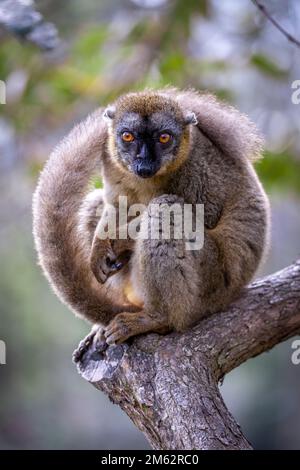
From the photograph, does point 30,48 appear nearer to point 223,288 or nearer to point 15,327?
point 223,288

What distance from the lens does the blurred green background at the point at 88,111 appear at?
327 inches

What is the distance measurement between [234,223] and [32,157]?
438 cm

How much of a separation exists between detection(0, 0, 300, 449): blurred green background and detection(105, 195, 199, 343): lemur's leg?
2023 mm

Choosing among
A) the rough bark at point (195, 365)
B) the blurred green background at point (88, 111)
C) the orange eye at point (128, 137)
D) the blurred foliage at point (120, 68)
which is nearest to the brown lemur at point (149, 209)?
the orange eye at point (128, 137)

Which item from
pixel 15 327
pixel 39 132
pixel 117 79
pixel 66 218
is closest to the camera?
pixel 66 218

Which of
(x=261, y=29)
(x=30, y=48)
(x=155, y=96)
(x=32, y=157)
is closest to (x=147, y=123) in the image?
(x=155, y=96)

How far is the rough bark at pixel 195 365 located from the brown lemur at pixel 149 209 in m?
0.15

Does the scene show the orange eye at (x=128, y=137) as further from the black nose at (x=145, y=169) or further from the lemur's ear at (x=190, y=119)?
the lemur's ear at (x=190, y=119)

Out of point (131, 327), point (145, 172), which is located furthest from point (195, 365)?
point (145, 172)

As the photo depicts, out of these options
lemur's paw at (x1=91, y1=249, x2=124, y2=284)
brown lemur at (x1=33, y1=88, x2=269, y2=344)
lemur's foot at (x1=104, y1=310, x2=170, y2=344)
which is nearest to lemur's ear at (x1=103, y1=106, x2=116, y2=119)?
brown lemur at (x1=33, y1=88, x2=269, y2=344)

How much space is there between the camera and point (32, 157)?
9.21 m

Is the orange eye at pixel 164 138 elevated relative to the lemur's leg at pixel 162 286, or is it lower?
elevated

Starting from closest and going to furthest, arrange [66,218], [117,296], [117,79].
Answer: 1. [66,218]
2. [117,296]
3. [117,79]

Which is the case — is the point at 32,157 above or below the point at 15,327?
above
